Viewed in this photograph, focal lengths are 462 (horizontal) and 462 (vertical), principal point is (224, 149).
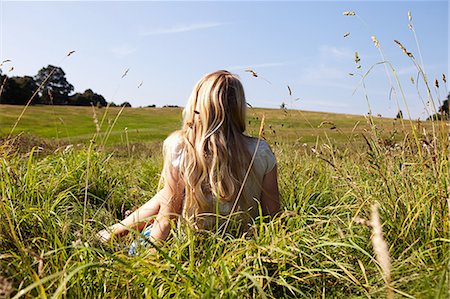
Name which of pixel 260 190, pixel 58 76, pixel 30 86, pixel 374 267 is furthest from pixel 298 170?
pixel 58 76

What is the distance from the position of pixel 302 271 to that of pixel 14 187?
2088 millimetres

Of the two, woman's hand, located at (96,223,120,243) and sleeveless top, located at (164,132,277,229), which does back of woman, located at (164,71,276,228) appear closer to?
sleeveless top, located at (164,132,277,229)

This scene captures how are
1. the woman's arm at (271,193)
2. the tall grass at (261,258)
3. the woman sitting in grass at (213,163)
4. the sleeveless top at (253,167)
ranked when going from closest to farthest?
the tall grass at (261,258), the woman sitting in grass at (213,163), the sleeveless top at (253,167), the woman's arm at (271,193)

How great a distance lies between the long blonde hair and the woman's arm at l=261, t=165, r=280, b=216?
0.24m

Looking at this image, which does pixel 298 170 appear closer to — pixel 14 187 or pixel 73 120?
pixel 14 187

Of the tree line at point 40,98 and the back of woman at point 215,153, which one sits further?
the tree line at point 40,98

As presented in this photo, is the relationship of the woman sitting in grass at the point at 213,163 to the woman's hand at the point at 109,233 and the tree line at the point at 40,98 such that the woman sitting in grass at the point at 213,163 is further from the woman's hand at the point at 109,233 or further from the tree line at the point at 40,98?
the tree line at the point at 40,98

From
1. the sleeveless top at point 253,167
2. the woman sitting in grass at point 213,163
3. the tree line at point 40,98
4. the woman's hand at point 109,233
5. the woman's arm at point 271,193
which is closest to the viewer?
the woman's hand at point 109,233

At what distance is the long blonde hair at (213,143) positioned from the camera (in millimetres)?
3004

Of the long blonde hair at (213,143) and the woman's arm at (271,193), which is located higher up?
the long blonde hair at (213,143)

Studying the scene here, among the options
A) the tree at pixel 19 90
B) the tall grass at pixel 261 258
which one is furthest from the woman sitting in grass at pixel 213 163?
the tree at pixel 19 90

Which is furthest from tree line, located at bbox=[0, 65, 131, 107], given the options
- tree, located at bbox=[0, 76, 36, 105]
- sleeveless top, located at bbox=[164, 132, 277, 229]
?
sleeveless top, located at bbox=[164, 132, 277, 229]

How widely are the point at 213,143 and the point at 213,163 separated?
17 centimetres

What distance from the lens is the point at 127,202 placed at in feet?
15.7
